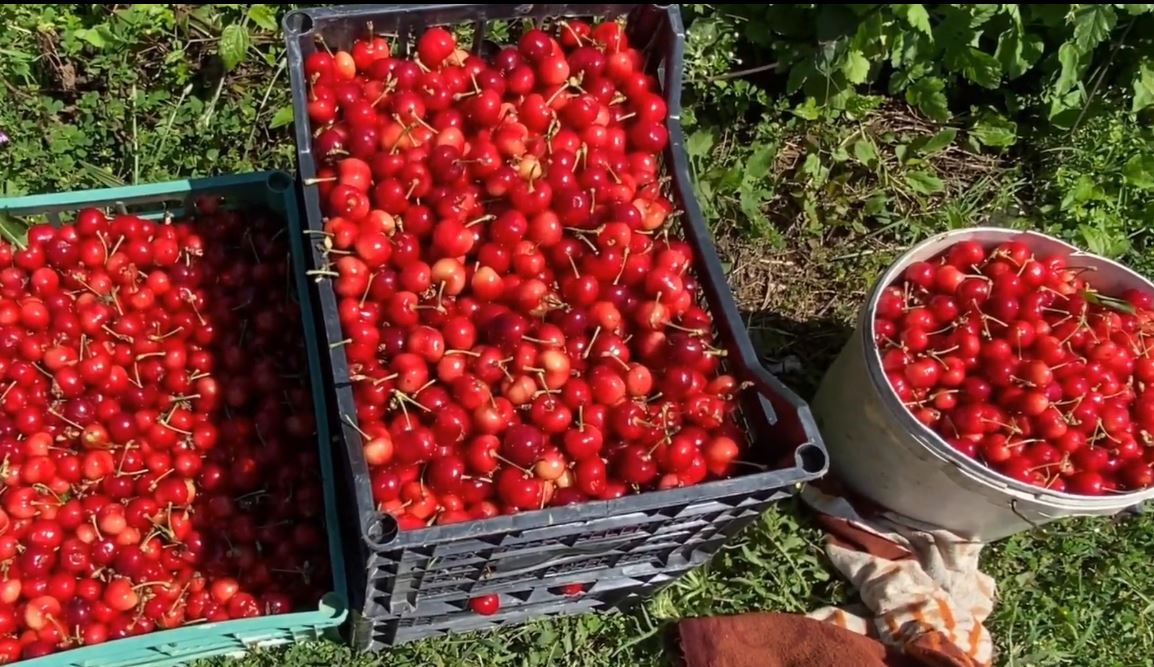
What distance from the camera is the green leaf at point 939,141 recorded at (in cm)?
382

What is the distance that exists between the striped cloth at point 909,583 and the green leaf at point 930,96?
1552mm

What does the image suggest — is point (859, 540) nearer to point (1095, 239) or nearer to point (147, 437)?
point (1095, 239)

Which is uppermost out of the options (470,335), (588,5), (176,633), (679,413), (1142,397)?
(588,5)

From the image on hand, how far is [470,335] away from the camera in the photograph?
7.73 ft

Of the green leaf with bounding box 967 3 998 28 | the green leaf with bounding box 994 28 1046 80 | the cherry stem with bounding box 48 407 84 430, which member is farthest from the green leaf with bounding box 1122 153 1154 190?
the cherry stem with bounding box 48 407 84 430

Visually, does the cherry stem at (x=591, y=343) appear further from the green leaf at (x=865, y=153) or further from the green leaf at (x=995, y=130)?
the green leaf at (x=995, y=130)

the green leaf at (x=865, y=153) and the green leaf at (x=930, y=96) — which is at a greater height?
the green leaf at (x=930, y=96)

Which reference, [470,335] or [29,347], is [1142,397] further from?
[29,347]

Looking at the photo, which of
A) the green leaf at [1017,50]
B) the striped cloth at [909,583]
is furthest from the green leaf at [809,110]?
the striped cloth at [909,583]

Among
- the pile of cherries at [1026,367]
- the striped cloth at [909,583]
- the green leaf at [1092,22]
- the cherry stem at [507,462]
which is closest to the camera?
the cherry stem at [507,462]

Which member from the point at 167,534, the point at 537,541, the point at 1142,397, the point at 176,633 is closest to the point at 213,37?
the point at 167,534

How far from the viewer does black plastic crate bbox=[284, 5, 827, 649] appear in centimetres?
209

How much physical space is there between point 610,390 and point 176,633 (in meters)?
1.23

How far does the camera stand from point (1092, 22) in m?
3.39
